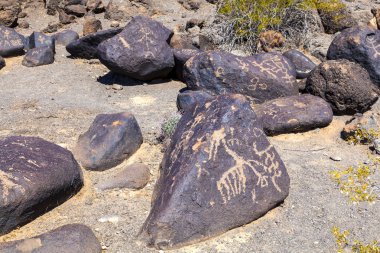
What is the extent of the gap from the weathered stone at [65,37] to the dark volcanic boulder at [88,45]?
32.4 inches

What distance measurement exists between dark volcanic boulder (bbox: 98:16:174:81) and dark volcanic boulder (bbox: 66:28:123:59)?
0.62m

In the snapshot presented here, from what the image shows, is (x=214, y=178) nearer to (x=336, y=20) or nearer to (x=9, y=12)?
(x=336, y=20)

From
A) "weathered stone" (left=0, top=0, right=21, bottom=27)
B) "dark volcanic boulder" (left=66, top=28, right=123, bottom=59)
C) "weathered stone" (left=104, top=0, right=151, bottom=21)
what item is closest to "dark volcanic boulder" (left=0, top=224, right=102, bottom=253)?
"dark volcanic boulder" (left=66, top=28, right=123, bottom=59)

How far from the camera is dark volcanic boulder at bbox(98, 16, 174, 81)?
723cm

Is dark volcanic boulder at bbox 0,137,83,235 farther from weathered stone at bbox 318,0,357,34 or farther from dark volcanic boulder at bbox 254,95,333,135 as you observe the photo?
weathered stone at bbox 318,0,357,34

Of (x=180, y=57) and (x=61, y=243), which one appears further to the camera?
(x=180, y=57)

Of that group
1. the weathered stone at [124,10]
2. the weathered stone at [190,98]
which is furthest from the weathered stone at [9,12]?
the weathered stone at [190,98]

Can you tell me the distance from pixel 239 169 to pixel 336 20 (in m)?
5.77

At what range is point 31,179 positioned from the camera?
13.3 ft

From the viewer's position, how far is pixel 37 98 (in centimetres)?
704

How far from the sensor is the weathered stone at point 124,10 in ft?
34.6

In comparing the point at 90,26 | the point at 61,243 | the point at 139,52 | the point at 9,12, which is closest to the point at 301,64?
the point at 139,52

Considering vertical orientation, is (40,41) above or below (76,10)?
above

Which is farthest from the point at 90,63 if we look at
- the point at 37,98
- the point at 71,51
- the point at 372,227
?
the point at 372,227
